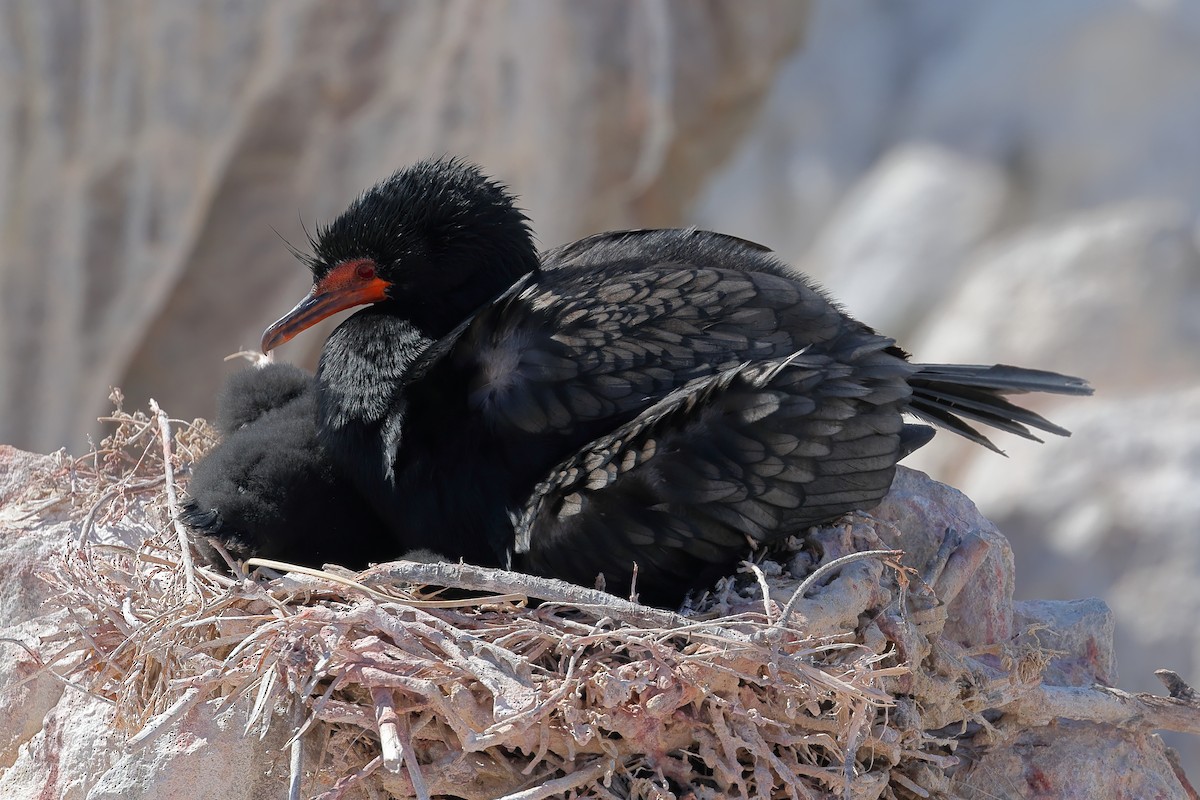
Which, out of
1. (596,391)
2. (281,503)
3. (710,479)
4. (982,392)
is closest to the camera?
(710,479)

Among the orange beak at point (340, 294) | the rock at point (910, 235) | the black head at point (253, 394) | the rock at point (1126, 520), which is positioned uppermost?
the rock at point (910, 235)

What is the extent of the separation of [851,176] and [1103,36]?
134 cm

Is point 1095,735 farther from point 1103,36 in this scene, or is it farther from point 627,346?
point 1103,36

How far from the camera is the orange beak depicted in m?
2.35

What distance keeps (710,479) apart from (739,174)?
5.23 m

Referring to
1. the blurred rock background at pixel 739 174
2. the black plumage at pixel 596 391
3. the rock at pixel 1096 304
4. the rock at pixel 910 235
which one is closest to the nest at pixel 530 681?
the black plumage at pixel 596 391

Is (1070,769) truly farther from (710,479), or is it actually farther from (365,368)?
(365,368)

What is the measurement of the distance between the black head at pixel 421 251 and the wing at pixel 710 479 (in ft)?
1.69

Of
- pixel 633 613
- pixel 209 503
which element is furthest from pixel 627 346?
pixel 209 503

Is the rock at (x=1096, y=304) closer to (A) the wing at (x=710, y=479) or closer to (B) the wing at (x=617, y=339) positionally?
(B) the wing at (x=617, y=339)

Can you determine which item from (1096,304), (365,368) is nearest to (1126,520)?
(1096,304)

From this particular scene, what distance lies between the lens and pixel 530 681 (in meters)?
1.69

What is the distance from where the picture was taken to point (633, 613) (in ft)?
5.66

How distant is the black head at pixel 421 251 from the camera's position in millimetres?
2324
